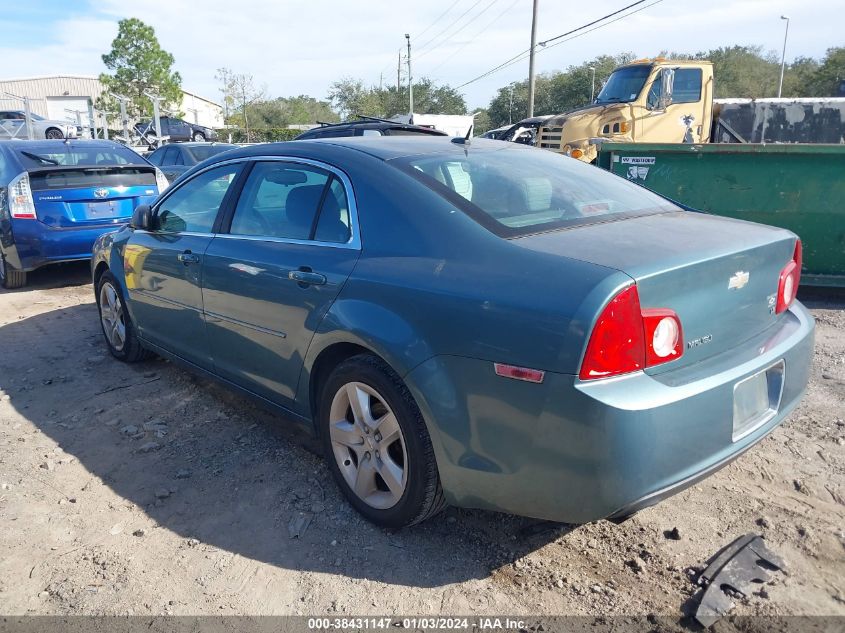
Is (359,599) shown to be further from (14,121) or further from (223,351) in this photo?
(14,121)

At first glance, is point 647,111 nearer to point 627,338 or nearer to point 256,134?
point 627,338

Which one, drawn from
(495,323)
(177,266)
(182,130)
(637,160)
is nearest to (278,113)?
(182,130)

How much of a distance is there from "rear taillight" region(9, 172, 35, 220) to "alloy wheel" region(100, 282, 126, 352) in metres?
2.76

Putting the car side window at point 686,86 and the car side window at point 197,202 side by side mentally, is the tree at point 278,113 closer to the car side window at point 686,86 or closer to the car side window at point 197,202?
the car side window at point 686,86

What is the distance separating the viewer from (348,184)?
314 centimetres

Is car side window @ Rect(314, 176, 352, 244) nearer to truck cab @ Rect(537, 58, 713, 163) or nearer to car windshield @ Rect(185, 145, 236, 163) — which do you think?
truck cab @ Rect(537, 58, 713, 163)

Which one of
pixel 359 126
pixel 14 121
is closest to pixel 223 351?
pixel 359 126

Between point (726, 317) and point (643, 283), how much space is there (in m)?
0.52

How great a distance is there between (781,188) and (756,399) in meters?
4.56

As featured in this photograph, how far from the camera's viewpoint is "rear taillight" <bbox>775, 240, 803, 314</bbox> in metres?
2.94

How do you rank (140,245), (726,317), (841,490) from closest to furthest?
1. (726,317)
2. (841,490)
3. (140,245)

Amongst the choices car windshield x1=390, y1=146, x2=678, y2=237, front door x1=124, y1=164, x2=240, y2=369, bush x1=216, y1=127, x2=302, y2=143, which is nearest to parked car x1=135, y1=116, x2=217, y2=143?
bush x1=216, y1=127, x2=302, y2=143

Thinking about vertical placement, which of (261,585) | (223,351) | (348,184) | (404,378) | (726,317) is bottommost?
(261,585)

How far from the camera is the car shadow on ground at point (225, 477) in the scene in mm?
2871
